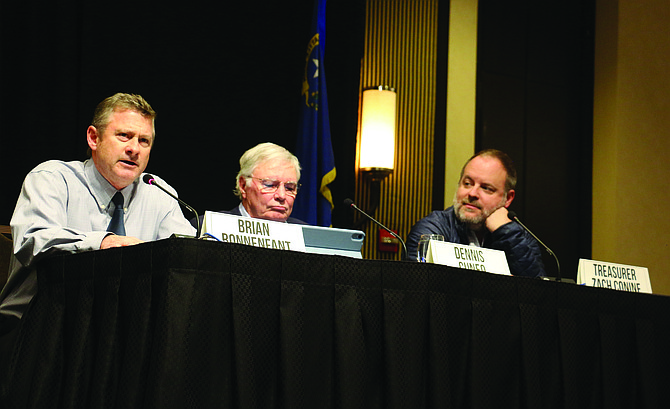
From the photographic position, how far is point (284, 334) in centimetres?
179

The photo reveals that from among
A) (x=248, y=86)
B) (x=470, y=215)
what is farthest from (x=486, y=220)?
(x=248, y=86)

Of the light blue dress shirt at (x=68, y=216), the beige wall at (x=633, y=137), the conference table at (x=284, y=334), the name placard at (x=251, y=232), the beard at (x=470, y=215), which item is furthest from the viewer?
the beige wall at (x=633, y=137)

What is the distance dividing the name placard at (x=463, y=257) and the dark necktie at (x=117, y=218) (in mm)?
1025

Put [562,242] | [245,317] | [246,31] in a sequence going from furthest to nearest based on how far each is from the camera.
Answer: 1. [562,242]
2. [246,31]
3. [245,317]

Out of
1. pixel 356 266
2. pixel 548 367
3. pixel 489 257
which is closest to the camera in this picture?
pixel 356 266

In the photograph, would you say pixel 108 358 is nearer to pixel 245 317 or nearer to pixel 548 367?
pixel 245 317

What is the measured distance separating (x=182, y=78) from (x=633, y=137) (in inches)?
116

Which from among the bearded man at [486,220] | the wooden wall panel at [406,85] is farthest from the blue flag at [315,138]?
the bearded man at [486,220]

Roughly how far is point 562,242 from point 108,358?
3723 mm

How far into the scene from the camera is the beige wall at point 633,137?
4.79 meters

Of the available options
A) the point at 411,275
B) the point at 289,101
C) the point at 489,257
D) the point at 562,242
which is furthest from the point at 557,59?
the point at 411,275

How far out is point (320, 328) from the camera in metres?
1.87

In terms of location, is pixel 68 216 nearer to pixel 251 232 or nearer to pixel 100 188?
pixel 100 188

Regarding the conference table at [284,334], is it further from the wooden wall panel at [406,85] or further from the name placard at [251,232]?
the wooden wall panel at [406,85]
